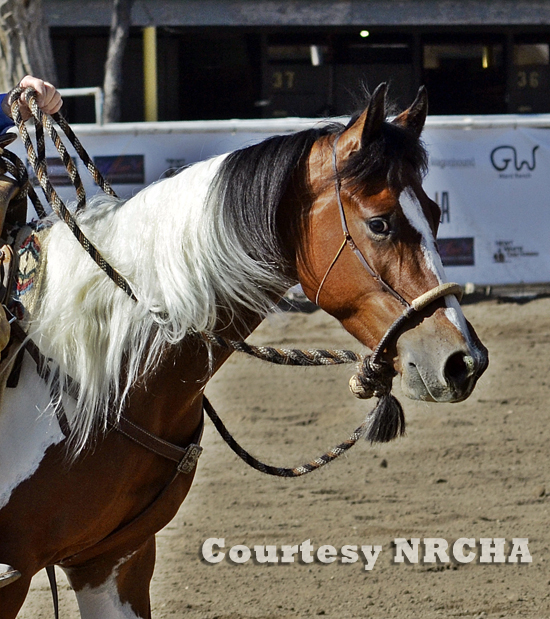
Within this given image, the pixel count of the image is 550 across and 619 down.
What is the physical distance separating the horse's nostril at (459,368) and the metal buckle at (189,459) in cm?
77

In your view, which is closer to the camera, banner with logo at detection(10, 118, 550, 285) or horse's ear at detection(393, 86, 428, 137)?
horse's ear at detection(393, 86, 428, 137)

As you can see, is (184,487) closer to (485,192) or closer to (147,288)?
(147,288)

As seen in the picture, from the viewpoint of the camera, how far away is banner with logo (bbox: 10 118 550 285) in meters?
7.76

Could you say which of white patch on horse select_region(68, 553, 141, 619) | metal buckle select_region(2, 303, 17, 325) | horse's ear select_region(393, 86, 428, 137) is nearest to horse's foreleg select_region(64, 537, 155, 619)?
white patch on horse select_region(68, 553, 141, 619)

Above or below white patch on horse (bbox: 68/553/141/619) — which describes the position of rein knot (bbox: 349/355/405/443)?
above

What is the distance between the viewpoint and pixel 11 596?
2213 mm

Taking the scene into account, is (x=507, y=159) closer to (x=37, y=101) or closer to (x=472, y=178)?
(x=472, y=178)

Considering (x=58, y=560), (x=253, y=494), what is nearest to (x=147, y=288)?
(x=58, y=560)

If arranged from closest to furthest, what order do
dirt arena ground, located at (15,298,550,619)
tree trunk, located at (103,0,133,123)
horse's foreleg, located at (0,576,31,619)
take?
horse's foreleg, located at (0,576,31,619) < dirt arena ground, located at (15,298,550,619) < tree trunk, located at (103,0,133,123)

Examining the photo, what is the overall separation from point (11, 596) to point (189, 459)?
560mm

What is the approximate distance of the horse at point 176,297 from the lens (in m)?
2.12

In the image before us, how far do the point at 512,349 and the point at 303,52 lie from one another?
318 inches

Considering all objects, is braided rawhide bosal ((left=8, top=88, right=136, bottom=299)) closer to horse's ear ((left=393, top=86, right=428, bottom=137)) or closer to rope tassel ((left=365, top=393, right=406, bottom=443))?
rope tassel ((left=365, top=393, right=406, bottom=443))

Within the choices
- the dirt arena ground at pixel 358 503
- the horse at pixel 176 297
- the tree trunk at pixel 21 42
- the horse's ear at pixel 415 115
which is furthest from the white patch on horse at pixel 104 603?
the tree trunk at pixel 21 42
